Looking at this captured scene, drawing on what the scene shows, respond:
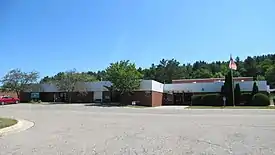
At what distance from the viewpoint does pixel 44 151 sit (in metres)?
9.45

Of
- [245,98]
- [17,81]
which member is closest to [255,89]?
[245,98]

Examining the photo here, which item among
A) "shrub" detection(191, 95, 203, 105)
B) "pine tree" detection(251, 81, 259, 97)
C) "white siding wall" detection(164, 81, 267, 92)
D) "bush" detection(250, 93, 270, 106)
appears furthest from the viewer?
"shrub" detection(191, 95, 203, 105)

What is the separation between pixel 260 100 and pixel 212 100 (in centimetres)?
749

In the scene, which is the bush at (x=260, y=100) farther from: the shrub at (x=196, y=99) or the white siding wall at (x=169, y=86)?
the shrub at (x=196, y=99)

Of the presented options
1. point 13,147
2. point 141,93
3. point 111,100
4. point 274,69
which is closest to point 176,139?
point 13,147

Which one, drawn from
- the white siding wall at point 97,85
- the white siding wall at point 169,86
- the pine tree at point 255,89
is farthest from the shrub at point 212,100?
the white siding wall at point 97,85

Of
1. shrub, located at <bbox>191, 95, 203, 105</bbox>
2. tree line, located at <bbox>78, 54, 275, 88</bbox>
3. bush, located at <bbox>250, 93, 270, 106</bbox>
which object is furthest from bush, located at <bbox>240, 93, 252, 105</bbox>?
tree line, located at <bbox>78, 54, 275, 88</bbox>

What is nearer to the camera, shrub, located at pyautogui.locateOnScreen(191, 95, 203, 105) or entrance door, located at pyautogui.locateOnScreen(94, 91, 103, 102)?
shrub, located at pyautogui.locateOnScreen(191, 95, 203, 105)

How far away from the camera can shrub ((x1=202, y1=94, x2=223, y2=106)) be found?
50.4m

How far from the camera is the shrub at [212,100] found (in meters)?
50.4

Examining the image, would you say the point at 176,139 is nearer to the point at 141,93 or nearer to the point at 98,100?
the point at 141,93

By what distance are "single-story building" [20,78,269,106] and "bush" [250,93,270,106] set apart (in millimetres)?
4707

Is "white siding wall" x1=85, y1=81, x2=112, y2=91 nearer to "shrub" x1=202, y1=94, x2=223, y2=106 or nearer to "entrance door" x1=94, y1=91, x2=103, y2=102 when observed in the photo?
"entrance door" x1=94, y1=91, x2=103, y2=102

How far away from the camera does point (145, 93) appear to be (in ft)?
167
